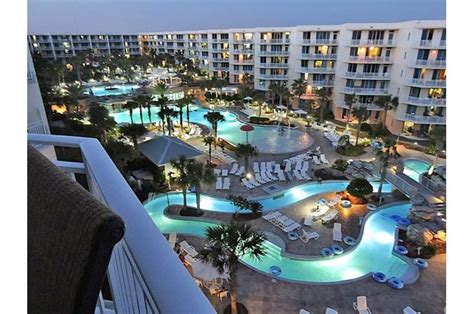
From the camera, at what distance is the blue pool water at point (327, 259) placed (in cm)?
1258

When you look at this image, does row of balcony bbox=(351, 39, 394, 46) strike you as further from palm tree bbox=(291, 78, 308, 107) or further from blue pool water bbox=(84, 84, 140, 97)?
blue pool water bbox=(84, 84, 140, 97)

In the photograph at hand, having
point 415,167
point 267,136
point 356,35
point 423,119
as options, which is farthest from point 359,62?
point 415,167

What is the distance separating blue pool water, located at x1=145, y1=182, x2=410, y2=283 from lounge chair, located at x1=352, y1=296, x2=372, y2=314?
1.35 m

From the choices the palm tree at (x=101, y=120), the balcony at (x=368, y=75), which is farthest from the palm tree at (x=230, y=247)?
the balcony at (x=368, y=75)

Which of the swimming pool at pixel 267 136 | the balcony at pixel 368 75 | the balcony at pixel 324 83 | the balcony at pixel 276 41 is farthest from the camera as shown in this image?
the balcony at pixel 276 41

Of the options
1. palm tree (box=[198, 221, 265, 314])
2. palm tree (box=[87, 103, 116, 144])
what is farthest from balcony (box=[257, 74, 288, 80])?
palm tree (box=[198, 221, 265, 314])

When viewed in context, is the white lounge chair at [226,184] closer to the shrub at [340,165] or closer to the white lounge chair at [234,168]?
the white lounge chair at [234,168]

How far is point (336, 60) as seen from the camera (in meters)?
36.6

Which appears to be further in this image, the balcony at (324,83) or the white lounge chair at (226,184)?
the balcony at (324,83)

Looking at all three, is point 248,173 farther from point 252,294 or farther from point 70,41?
point 70,41

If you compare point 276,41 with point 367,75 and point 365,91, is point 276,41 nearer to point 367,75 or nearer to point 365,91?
point 367,75

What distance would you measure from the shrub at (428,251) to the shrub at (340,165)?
8.83 metres

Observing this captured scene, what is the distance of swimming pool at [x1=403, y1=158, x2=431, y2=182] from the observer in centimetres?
2177
